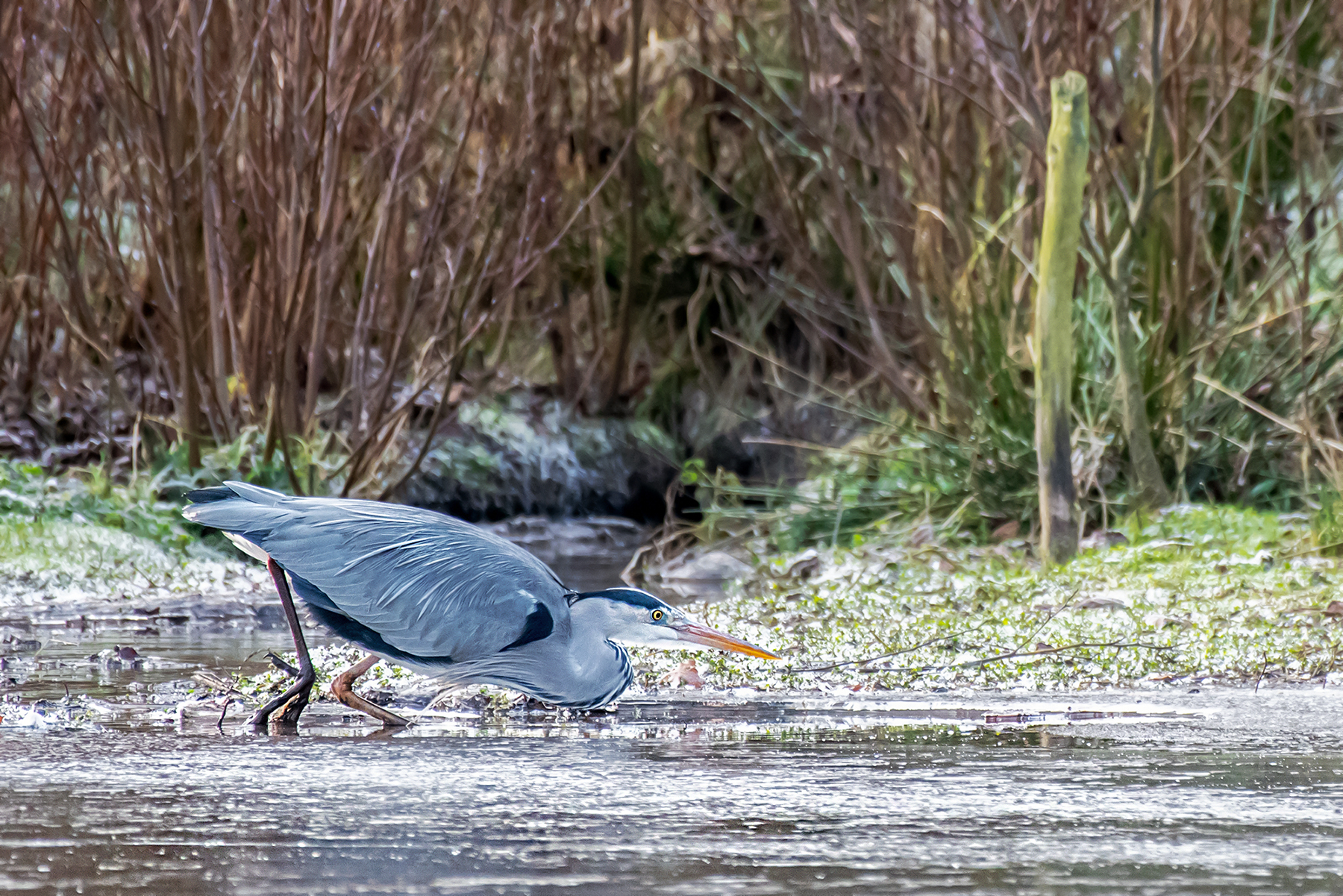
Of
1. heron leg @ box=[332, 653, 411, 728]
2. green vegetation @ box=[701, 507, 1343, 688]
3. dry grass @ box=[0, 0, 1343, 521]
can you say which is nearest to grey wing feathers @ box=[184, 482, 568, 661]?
heron leg @ box=[332, 653, 411, 728]

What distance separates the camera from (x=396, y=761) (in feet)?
15.2

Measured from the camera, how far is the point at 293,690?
16.9ft

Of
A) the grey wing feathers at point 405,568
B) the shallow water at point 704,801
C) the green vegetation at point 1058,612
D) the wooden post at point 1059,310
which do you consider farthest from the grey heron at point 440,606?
the wooden post at point 1059,310

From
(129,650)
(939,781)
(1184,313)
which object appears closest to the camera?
(939,781)

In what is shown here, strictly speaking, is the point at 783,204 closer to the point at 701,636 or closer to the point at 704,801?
the point at 701,636

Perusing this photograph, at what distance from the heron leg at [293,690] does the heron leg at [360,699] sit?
0.27 ft

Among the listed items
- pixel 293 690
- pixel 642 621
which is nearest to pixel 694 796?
pixel 642 621

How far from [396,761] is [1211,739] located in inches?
81.3

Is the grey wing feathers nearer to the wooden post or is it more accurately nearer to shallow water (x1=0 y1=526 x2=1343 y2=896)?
shallow water (x1=0 y1=526 x2=1343 y2=896)

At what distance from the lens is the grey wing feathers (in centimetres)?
504

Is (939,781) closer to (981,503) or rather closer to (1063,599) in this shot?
(1063,599)

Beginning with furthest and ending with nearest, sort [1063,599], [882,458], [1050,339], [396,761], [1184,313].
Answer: [882,458] → [1184,313] → [1050,339] → [1063,599] → [396,761]

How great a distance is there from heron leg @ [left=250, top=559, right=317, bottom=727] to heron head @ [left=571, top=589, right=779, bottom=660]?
29.2 inches

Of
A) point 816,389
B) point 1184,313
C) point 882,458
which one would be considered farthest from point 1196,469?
point 816,389
